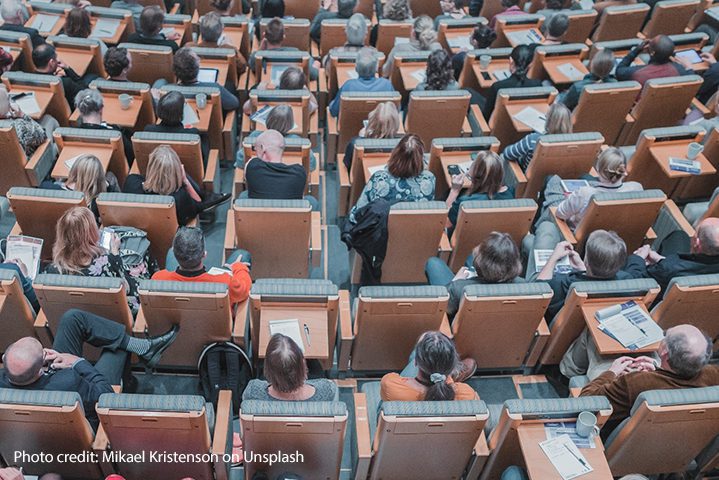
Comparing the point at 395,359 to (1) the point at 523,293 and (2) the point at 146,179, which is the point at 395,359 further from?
(2) the point at 146,179

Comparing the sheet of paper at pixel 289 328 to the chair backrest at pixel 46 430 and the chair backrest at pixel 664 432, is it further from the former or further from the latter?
the chair backrest at pixel 664 432

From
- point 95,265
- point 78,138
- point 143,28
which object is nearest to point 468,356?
point 95,265

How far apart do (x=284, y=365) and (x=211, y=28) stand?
169 inches

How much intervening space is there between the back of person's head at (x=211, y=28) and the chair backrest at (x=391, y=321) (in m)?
3.78

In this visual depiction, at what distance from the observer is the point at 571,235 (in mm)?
4668

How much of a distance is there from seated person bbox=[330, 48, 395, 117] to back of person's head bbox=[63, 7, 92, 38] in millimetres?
2590

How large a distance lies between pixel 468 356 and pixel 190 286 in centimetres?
175

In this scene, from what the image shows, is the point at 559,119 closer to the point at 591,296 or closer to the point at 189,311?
the point at 591,296

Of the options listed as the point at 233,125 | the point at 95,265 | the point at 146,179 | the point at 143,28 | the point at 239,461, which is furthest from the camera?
the point at 143,28

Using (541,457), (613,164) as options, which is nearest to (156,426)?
(541,457)

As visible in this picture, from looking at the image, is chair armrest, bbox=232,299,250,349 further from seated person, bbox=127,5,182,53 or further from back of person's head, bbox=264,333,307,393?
seated person, bbox=127,5,182,53

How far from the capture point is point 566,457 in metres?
3.12

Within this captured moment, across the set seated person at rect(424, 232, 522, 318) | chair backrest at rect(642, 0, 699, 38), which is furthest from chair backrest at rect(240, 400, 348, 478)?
chair backrest at rect(642, 0, 699, 38)

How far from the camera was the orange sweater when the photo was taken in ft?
12.7
